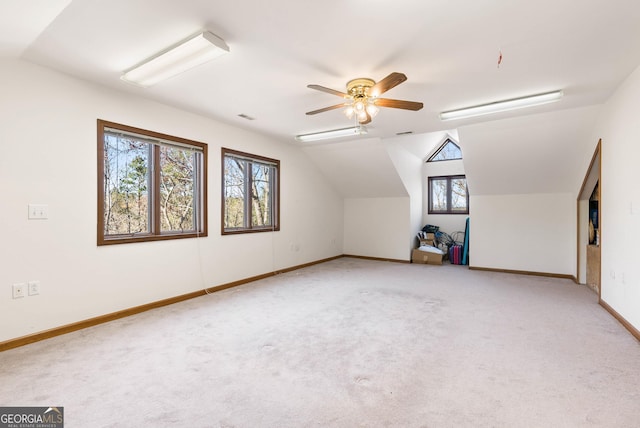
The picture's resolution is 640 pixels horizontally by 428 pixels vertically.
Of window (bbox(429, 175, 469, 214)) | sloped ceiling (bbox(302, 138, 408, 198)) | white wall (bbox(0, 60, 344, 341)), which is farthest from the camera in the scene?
window (bbox(429, 175, 469, 214))

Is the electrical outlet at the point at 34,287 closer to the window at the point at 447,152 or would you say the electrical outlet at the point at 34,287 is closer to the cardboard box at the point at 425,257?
the cardboard box at the point at 425,257

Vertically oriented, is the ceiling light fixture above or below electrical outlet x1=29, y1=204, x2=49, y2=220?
above

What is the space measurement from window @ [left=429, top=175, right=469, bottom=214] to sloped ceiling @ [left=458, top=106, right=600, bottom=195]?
121cm

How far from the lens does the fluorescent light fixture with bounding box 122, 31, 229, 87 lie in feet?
7.48

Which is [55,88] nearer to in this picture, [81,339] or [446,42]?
[81,339]

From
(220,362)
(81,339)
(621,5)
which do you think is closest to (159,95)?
(81,339)

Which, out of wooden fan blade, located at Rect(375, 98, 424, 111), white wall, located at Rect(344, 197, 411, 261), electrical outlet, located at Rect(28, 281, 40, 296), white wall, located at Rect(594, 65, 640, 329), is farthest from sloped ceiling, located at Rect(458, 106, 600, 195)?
electrical outlet, located at Rect(28, 281, 40, 296)

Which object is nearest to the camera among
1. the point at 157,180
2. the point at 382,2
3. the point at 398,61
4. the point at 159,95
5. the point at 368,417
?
the point at 368,417

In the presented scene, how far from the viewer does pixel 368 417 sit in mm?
1764

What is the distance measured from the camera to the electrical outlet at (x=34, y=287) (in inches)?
108

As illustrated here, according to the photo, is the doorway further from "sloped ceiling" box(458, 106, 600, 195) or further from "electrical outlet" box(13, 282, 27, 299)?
"electrical outlet" box(13, 282, 27, 299)

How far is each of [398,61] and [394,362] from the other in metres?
2.46

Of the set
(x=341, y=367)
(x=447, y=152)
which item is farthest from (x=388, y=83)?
(x=447, y=152)

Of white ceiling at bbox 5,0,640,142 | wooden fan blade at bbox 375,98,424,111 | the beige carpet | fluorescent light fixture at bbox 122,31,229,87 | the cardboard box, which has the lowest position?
the beige carpet
